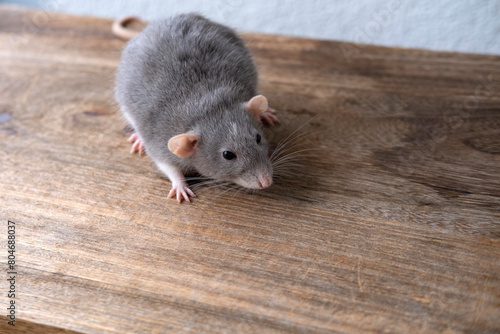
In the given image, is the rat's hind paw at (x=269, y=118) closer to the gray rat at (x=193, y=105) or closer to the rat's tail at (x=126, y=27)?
the gray rat at (x=193, y=105)

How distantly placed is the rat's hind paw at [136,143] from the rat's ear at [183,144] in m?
0.33

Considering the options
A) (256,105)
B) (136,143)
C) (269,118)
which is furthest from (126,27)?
(256,105)

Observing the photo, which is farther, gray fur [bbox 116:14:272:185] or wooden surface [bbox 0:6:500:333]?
gray fur [bbox 116:14:272:185]

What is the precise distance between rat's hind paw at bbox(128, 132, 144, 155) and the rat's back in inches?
3.1

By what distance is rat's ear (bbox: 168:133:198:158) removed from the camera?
1700mm

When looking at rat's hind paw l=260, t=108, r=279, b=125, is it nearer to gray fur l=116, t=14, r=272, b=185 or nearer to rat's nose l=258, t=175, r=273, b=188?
gray fur l=116, t=14, r=272, b=185

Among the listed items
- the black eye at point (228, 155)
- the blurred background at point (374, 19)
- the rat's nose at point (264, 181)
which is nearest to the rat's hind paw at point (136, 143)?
the black eye at point (228, 155)

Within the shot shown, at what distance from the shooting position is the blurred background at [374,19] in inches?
124

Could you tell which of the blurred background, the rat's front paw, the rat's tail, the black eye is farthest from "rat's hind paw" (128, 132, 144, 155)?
the blurred background

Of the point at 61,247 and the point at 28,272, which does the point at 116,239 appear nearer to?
the point at 61,247

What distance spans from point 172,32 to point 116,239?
0.88 metres

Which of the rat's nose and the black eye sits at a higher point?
the black eye

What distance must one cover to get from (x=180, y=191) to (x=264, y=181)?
0.32 meters

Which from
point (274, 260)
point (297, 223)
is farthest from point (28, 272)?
point (297, 223)
